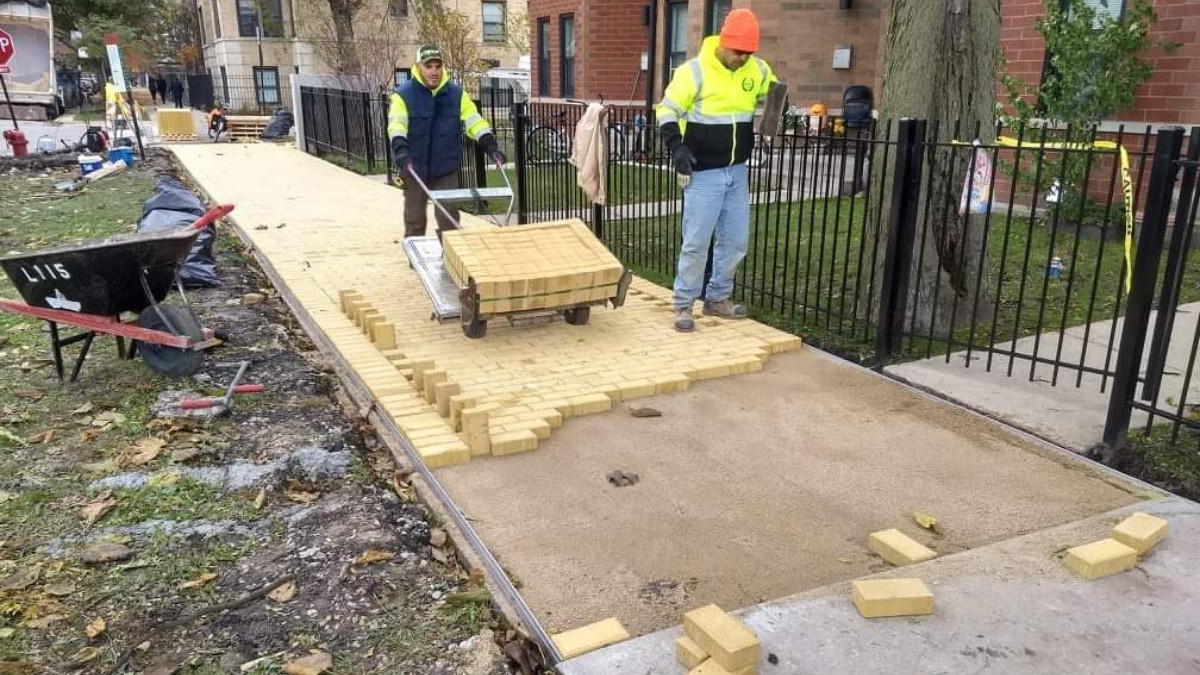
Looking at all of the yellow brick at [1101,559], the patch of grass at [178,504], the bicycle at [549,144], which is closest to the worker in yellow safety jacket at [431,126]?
the bicycle at [549,144]

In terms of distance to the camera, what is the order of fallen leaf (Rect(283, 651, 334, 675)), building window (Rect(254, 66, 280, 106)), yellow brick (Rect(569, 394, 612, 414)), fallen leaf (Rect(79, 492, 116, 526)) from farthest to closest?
building window (Rect(254, 66, 280, 106))
yellow brick (Rect(569, 394, 612, 414))
fallen leaf (Rect(79, 492, 116, 526))
fallen leaf (Rect(283, 651, 334, 675))

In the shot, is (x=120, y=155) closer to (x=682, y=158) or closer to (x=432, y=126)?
(x=432, y=126)

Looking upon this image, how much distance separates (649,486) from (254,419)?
2239mm

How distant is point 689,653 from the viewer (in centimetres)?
253

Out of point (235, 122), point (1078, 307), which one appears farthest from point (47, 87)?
point (1078, 307)

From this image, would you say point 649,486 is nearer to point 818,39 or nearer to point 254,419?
point 254,419

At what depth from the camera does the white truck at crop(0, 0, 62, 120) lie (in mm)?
21500

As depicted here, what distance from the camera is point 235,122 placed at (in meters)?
24.4

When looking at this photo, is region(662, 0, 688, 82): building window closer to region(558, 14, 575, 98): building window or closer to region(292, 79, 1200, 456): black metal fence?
region(558, 14, 575, 98): building window

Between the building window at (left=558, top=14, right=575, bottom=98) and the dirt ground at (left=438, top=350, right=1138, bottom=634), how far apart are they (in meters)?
19.7

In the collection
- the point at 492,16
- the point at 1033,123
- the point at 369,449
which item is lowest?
the point at 369,449

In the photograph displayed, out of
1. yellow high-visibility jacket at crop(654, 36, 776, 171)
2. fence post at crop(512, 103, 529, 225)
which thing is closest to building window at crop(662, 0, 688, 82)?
fence post at crop(512, 103, 529, 225)

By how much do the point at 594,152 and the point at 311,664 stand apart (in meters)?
5.53

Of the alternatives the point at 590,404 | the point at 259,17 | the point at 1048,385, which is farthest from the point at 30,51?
the point at 1048,385
